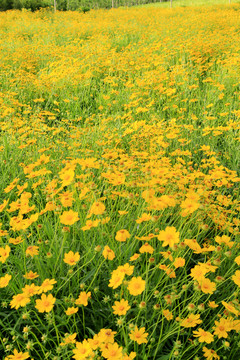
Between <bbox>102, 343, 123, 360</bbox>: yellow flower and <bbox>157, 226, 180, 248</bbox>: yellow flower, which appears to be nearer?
<bbox>102, 343, 123, 360</bbox>: yellow flower

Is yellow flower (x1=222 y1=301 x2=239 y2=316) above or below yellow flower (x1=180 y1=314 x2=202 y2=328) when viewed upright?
above

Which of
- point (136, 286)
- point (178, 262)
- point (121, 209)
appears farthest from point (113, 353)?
point (121, 209)

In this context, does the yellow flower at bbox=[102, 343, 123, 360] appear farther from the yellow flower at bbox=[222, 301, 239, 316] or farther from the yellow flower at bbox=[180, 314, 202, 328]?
the yellow flower at bbox=[222, 301, 239, 316]

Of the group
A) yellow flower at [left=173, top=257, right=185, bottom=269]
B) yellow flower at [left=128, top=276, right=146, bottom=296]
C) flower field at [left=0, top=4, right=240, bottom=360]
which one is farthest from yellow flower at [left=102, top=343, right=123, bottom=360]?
yellow flower at [left=173, top=257, right=185, bottom=269]

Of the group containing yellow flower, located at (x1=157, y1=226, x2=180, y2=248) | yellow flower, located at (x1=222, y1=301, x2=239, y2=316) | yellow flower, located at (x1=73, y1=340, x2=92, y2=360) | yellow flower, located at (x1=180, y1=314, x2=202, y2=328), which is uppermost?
yellow flower, located at (x1=157, y1=226, x2=180, y2=248)

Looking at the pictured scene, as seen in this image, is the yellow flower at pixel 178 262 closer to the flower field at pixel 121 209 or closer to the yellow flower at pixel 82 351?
the flower field at pixel 121 209

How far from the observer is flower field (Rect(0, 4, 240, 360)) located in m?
1.10

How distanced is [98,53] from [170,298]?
5.41 metres

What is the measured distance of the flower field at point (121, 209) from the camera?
1104mm

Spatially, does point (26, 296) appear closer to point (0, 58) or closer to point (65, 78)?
point (65, 78)

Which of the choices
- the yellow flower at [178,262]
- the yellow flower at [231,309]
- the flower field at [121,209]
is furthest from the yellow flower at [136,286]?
the yellow flower at [231,309]

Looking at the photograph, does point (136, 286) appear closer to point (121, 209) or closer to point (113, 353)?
point (113, 353)

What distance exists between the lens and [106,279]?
1415 millimetres

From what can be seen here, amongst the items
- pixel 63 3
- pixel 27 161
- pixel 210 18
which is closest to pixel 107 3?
pixel 63 3
